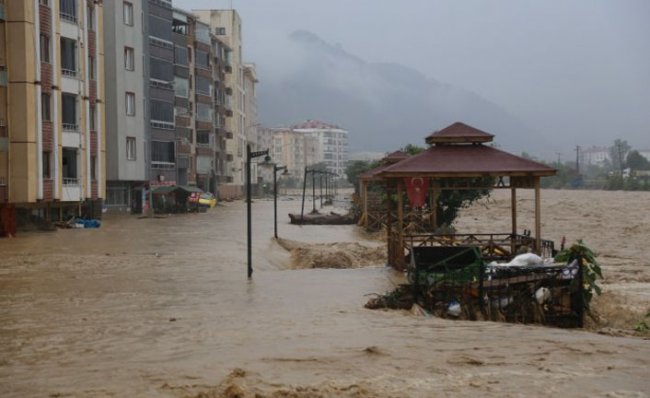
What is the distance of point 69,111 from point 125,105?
1404 cm

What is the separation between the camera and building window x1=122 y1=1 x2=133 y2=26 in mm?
51469

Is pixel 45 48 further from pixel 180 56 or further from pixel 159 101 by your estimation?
pixel 180 56

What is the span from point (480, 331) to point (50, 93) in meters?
A: 27.6

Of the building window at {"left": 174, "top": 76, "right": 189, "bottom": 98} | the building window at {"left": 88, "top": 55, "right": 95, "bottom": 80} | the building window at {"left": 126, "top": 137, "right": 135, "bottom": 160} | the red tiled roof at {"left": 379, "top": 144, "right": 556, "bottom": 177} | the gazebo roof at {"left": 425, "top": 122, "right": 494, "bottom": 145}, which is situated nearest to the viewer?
the red tiled roof at {"left": 379, "top": 144, "right": 556, "bottom": 177}

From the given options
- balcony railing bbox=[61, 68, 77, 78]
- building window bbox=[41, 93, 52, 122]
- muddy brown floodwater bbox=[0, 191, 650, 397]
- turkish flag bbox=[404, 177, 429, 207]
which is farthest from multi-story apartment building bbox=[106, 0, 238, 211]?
turkish flag bbox=[404, 177, 429, 207]

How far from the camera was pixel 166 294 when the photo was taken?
1686 centimetres

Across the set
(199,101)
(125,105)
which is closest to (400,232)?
(125,105)

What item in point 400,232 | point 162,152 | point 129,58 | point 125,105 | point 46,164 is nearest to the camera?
point 400,232

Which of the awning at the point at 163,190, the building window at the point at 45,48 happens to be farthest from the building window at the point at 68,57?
the awning at the point at 163,190

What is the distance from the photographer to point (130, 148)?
51.9 meters

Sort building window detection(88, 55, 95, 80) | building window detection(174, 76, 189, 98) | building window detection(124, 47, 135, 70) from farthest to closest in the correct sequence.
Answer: building window detection(174, 76, 189, 98) → building window detection(124, 47, 135, 70) → building window detection(88, 55, 95, 80)

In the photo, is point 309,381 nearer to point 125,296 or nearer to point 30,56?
point 125,296

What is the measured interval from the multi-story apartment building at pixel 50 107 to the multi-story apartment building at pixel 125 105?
9.34 metres

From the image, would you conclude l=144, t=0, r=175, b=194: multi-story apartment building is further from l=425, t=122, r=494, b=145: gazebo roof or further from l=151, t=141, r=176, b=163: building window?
l=425, t=122, r=494, b=145: gazebo roof
